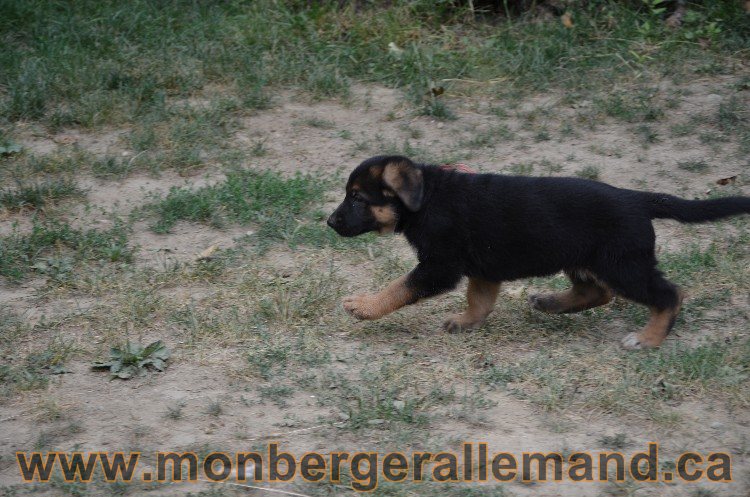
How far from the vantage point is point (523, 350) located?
5516 millimetres

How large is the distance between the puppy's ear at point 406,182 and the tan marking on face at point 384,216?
150 millimetres

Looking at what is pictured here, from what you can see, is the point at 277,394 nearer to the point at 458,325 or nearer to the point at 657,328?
the point at 458,325

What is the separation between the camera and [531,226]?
17.7 ft

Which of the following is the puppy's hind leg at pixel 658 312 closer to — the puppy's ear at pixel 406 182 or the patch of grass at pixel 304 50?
the puppy's ear at pixel 406 182

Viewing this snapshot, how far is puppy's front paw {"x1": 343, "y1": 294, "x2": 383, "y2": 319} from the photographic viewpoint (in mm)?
5625

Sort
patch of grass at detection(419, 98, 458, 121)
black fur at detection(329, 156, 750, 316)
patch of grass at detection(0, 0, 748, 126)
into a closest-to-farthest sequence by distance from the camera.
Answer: black fur at detection(329, 156, 750, 316), patch of grass at detection(419, 98, 458, 121), patch of grass at detection(0, 0, 748, 126)

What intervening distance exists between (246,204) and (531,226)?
2.64 m

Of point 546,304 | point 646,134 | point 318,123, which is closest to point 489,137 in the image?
point 646,134

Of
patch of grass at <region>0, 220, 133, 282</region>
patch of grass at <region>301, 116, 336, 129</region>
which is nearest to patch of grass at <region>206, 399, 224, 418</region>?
patch of grass at <region>0, 220, 133, 282</region>

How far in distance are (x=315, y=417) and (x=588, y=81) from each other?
5.47 meters

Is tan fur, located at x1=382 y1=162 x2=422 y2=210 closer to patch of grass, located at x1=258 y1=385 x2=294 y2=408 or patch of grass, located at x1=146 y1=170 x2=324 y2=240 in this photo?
patch of grass, located at x1=258 y1=385 x2=294 y2=408

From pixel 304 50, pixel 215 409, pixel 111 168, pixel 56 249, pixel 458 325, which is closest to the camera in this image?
pixel 215 409

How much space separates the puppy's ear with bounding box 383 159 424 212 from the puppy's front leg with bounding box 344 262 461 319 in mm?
406

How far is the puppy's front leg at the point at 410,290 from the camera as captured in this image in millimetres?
5562
